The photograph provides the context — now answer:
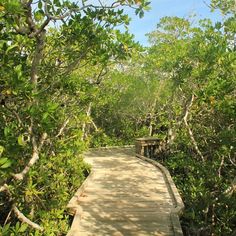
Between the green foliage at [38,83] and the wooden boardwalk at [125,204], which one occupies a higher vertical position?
the green foliage at [38,83]

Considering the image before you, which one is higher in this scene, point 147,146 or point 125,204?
point 147,146

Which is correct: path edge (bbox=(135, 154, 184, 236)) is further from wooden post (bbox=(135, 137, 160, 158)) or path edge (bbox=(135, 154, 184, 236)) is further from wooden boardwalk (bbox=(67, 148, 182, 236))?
wooden post (bbox=(135, 137, 160, 158))

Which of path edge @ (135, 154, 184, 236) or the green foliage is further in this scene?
path edge @ (135, 154, 184, 236)

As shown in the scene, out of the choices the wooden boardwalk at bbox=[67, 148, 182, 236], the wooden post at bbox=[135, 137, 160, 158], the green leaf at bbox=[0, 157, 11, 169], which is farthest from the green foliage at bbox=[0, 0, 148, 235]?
the wooden post at bbox=[135, 137, 160, 158]

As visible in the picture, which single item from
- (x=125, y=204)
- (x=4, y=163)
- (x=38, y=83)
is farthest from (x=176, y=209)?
(x=4, y=163)

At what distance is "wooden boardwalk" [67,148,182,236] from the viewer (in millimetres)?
6062

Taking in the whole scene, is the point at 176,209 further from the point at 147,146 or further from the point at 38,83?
the point at 147,146

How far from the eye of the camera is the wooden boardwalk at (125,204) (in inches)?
239

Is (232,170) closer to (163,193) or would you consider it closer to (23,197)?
(163,193)

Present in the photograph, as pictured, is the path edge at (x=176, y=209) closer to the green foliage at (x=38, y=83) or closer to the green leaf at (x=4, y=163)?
the green foliage at (x=38, y=83)

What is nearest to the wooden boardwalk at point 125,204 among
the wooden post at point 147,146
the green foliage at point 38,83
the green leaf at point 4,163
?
the green foliage at point 38,83

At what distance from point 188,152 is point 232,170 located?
8.25 ft

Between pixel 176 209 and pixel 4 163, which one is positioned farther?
pixel 176 209

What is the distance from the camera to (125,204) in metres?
7.43
